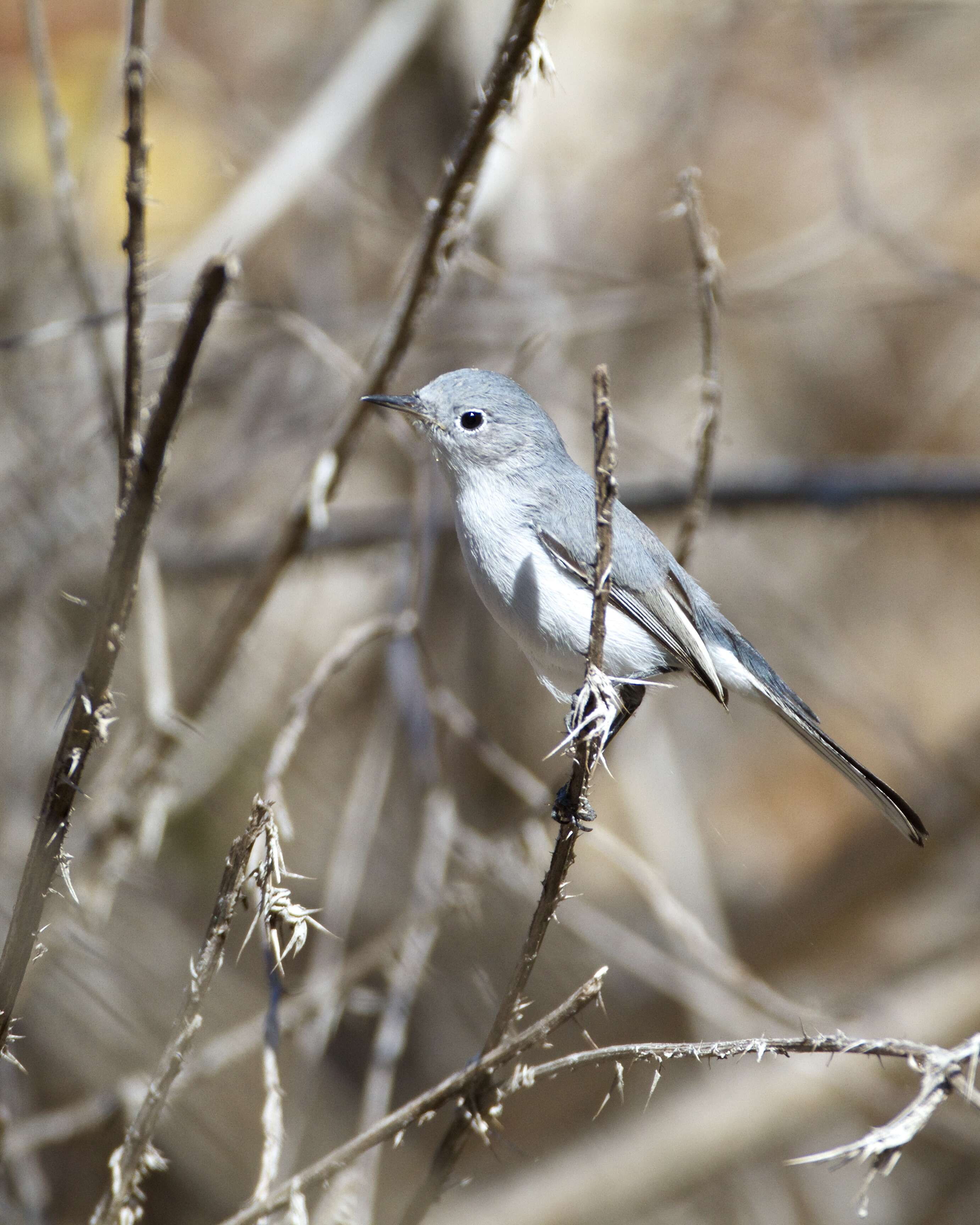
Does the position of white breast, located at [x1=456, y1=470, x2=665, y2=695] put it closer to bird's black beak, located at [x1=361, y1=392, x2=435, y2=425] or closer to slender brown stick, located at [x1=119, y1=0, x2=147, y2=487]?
bird's black beak, located at [x1=361, y1=392, x2=435, y2=425]

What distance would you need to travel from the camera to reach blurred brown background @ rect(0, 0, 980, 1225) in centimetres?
268

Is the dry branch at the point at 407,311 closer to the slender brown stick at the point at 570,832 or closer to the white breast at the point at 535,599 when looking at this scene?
the white breast at the point at 535,599

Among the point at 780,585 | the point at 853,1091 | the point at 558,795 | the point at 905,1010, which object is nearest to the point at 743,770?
the point at 780,585

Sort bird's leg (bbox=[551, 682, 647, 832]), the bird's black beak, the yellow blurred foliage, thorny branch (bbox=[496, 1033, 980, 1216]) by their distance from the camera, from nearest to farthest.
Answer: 1. thorny branch (bbox=[496, 1033, 980, 1216])
2. bird's leg (bbox=[551, 682, 647, 832])
3. the bird's black beak
4. the yellow blurred foliage

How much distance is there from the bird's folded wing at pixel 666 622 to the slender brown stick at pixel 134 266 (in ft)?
2.79

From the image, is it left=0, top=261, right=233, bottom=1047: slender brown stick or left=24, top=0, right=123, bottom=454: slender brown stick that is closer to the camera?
left=0, top=261, right=233, bottom=1047: slender brown stick

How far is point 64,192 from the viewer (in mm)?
1766

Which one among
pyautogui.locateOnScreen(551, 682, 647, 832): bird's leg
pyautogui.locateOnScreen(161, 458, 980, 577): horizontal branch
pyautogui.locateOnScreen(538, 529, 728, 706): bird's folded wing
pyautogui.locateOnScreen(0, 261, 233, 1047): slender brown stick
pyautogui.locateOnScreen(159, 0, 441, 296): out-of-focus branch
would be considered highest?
pyautogui.locateOnScreen(159, 0, 441, 296): out-of-focus branch

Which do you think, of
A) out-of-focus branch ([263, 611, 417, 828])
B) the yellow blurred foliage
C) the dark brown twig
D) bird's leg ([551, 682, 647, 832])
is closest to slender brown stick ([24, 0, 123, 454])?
the dark brown twig

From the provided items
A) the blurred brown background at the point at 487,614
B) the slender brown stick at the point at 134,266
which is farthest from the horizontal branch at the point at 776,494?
the slender brown stick at the point at 134,266

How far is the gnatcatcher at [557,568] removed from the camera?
5.34ft

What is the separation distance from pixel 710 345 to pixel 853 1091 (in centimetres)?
219

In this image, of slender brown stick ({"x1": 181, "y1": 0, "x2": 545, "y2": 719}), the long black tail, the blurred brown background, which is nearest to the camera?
slender brown stick ({"x1": 181, "y1": 0, "x2": 545, "y2": 719})

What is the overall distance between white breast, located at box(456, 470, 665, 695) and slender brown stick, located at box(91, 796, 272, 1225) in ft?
2.13
